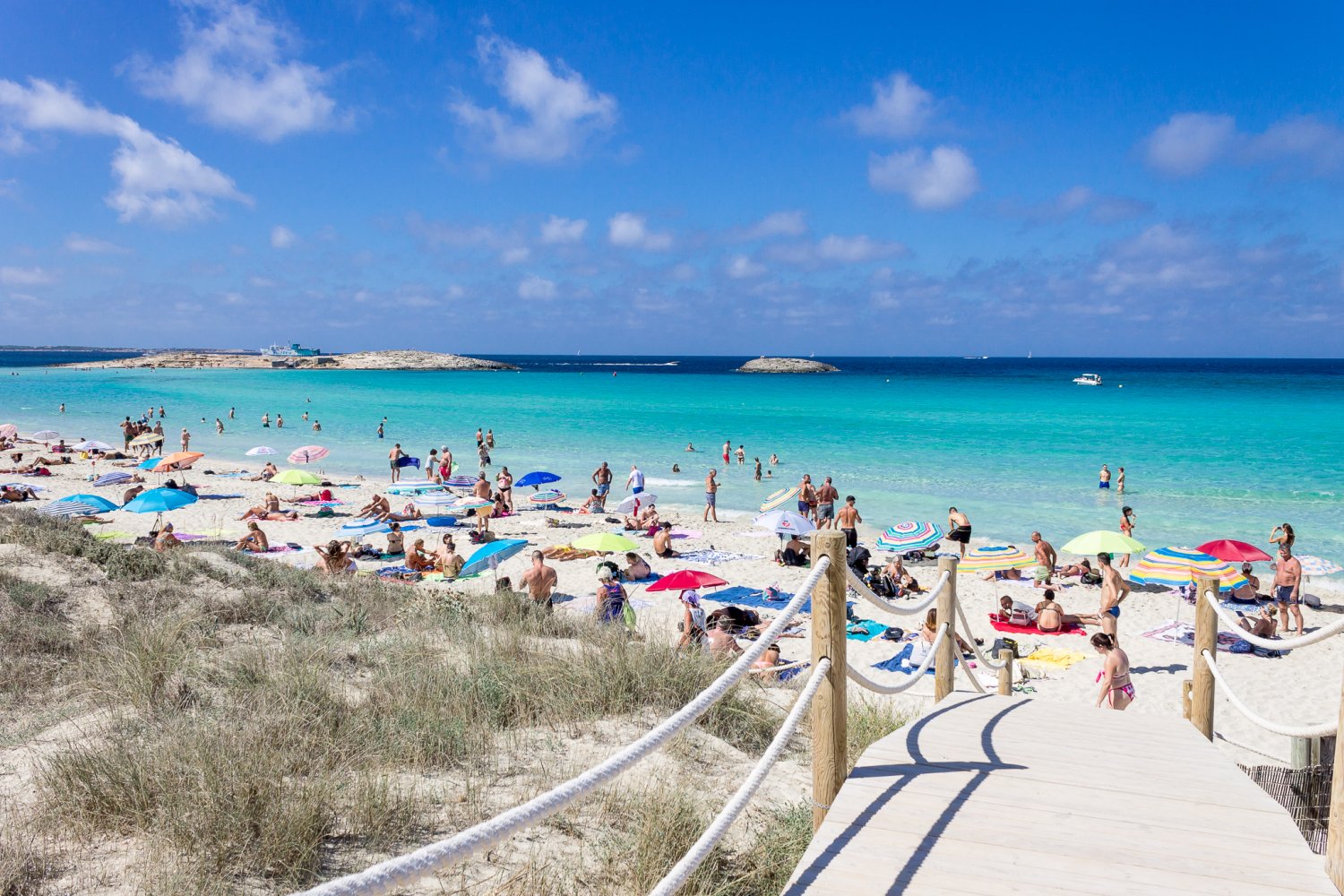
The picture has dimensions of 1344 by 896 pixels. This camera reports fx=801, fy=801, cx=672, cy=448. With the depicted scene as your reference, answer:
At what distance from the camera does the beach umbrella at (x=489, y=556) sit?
13.0m

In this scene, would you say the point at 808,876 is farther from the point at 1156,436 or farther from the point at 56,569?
the point at 1156,436

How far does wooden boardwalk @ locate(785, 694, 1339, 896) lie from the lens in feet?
9.89

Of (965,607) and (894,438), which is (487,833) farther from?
(894,438)

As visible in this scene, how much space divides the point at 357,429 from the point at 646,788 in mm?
44700

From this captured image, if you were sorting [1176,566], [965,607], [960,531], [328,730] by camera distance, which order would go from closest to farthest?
[328,730], [1176,566], [965,607], [960,531]

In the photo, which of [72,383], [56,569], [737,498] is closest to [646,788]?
[56,569]

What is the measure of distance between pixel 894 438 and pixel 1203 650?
38.0 m

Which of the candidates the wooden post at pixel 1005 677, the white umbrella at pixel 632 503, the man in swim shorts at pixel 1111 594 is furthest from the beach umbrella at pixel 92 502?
the man in swim shorts at pixel 1111 594

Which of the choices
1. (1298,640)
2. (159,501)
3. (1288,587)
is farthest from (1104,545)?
(159,501)

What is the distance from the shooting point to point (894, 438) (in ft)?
137

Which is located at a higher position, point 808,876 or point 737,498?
point 808,876

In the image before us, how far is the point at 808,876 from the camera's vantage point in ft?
9.95

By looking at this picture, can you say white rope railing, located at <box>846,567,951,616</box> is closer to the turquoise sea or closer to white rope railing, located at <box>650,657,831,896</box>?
white rope railing, located at <box>650,657,831,896</box>

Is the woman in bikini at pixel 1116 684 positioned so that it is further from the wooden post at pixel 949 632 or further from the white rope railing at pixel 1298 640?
the white rope railing at pixel 1298 640
